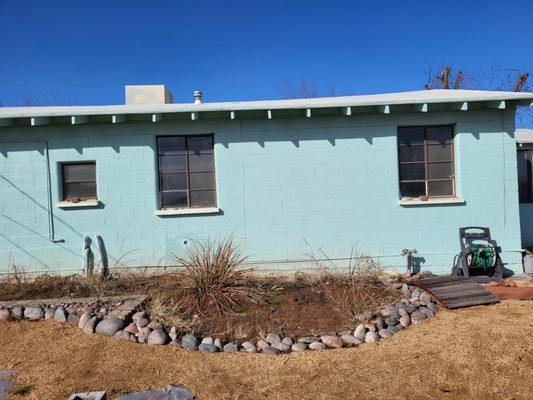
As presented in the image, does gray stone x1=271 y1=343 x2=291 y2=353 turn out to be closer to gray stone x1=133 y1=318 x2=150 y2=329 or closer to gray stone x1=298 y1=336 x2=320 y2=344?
gray stone x1=298 y1=336 x2=320 y2=344

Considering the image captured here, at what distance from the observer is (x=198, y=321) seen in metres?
4.63

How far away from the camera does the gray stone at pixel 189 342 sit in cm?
416

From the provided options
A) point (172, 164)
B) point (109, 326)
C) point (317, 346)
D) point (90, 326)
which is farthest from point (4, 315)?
point (317, 346)

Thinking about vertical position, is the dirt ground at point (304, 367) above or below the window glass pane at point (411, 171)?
below

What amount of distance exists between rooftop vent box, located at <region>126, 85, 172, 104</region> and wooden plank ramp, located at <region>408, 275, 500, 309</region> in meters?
6.86

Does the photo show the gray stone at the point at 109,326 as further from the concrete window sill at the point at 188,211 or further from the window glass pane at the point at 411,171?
the window glass pane at the point at 411,171

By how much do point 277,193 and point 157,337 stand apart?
361cm

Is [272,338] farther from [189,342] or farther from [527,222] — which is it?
[527,222]

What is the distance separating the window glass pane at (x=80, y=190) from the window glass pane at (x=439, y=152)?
6.59 meters

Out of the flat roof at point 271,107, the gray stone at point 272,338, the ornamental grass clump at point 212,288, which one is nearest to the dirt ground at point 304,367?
the gray stone at point 272,338

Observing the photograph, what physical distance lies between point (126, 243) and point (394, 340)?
5.00m

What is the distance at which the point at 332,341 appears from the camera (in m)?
4.20

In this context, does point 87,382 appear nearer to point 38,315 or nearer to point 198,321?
point 198,321

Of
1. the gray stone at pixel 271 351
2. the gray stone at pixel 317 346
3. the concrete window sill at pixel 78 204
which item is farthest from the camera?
the concrete window sill at pixel 78 204
